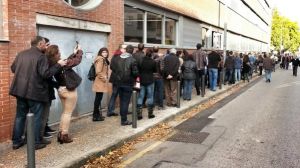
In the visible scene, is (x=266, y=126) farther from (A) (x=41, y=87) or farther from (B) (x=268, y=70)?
(B) (x=268, y=70)

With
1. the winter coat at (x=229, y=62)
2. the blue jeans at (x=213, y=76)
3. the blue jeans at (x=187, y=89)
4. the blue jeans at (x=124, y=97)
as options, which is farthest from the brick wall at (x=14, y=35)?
the winter coat at (x=229, y=62)

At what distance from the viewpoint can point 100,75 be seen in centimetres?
941

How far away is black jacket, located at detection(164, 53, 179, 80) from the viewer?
11.8 metres

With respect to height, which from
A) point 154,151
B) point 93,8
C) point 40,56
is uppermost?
point 93,8

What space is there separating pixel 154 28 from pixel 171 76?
4157 millimetres

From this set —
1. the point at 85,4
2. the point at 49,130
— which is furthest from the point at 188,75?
the point at 49,130

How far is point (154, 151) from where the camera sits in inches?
282

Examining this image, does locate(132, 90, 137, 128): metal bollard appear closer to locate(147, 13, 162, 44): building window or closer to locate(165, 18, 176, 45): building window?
locate(147, 13, 162, 44): building window

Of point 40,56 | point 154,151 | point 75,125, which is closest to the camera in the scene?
point 40,56

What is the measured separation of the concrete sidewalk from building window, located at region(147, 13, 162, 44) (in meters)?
5.15

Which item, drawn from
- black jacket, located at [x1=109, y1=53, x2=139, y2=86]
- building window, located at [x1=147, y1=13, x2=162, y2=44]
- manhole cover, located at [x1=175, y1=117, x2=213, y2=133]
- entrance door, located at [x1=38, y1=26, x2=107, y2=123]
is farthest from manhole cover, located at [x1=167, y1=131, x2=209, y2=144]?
building window, located at [x1=147, y1=13, x2=162, y2=44]

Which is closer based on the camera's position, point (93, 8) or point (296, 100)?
point (93, 8)

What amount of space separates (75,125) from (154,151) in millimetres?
2550

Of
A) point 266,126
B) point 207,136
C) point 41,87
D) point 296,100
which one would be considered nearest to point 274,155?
point 207,136
